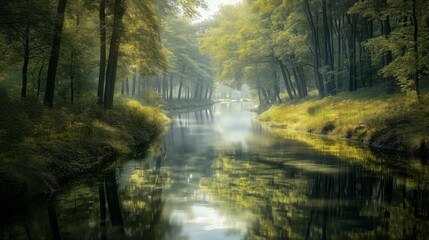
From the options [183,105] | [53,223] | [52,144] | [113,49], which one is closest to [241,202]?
[53,223]

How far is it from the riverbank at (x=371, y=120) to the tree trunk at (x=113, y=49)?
13.5 meters

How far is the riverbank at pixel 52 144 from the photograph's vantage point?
1106 centimetres

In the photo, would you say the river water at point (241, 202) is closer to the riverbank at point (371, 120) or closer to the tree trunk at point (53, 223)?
the tree trunk at point (53, 223)

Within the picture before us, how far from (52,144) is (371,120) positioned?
16.0 meters

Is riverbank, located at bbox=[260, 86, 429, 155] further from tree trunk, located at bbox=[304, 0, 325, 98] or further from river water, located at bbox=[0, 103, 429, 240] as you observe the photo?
tree trunk, located at bbox=[304, 0, 325, 98]

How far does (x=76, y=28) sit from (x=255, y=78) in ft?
124

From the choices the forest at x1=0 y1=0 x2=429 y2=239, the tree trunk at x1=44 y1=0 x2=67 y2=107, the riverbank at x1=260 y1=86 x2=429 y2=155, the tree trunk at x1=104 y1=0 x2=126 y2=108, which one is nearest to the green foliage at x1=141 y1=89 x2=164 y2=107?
the forest at x1=0 y1=0 x2=429 y2=239

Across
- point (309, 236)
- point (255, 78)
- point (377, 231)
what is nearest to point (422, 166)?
point (377, 231)

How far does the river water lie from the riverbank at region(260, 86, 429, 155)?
224 centimetres

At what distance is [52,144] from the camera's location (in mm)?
14117

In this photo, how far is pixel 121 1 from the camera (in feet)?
75.2

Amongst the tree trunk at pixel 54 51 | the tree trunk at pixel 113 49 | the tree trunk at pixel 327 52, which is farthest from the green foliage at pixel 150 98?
the tree trunk at pixel 54 51

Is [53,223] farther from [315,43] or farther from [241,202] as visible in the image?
[315,43]

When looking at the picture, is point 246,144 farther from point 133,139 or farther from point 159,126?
point 159,126
